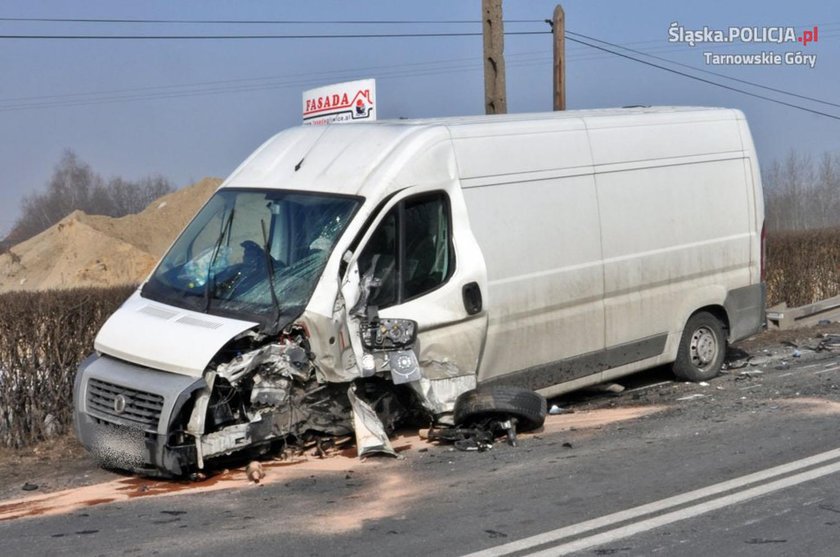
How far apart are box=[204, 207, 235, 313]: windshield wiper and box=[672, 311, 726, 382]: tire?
4477 millimetres

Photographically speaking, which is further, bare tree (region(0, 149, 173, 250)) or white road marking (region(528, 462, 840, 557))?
bare tree (region(0, 149, 173, 250))

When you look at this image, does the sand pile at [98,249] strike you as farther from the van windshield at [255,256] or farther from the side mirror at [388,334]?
the side mirror at [388,334]

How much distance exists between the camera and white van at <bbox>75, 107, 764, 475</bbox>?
25.1 feet

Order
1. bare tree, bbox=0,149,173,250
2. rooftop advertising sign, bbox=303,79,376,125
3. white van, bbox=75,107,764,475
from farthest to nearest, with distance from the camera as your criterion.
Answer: bare tree, bbox=0,149,173,250 < rooftop advertising sign, bbox=303,79,376,125 < white van, bbox=75,107,764,475

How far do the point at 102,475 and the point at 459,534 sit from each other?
3151 mm

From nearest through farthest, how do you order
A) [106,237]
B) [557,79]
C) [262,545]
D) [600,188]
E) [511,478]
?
1. [262,545]
2. [511,478]
3. [600,188]
4. [557,79]
5. [106,237]

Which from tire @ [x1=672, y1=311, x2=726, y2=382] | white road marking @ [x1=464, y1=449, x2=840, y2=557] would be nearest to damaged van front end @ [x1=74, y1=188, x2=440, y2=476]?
white road marking @ [x1=464, y1=449, x2=840, y2=557]

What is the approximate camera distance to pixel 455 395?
8508 millimetres

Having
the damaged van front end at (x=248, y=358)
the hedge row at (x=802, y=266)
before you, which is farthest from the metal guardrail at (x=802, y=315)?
the damaged van front end at (x=248, y=358)

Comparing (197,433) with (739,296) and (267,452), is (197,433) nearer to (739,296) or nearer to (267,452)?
(267,452)

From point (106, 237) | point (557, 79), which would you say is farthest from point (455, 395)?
point (106, 237)

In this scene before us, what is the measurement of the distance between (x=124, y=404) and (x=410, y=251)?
2356 mm

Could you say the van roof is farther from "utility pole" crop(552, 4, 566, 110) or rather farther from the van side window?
"utility pole" crop(552, 4, 566, 110)

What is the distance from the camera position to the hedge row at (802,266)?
54.8 ft
